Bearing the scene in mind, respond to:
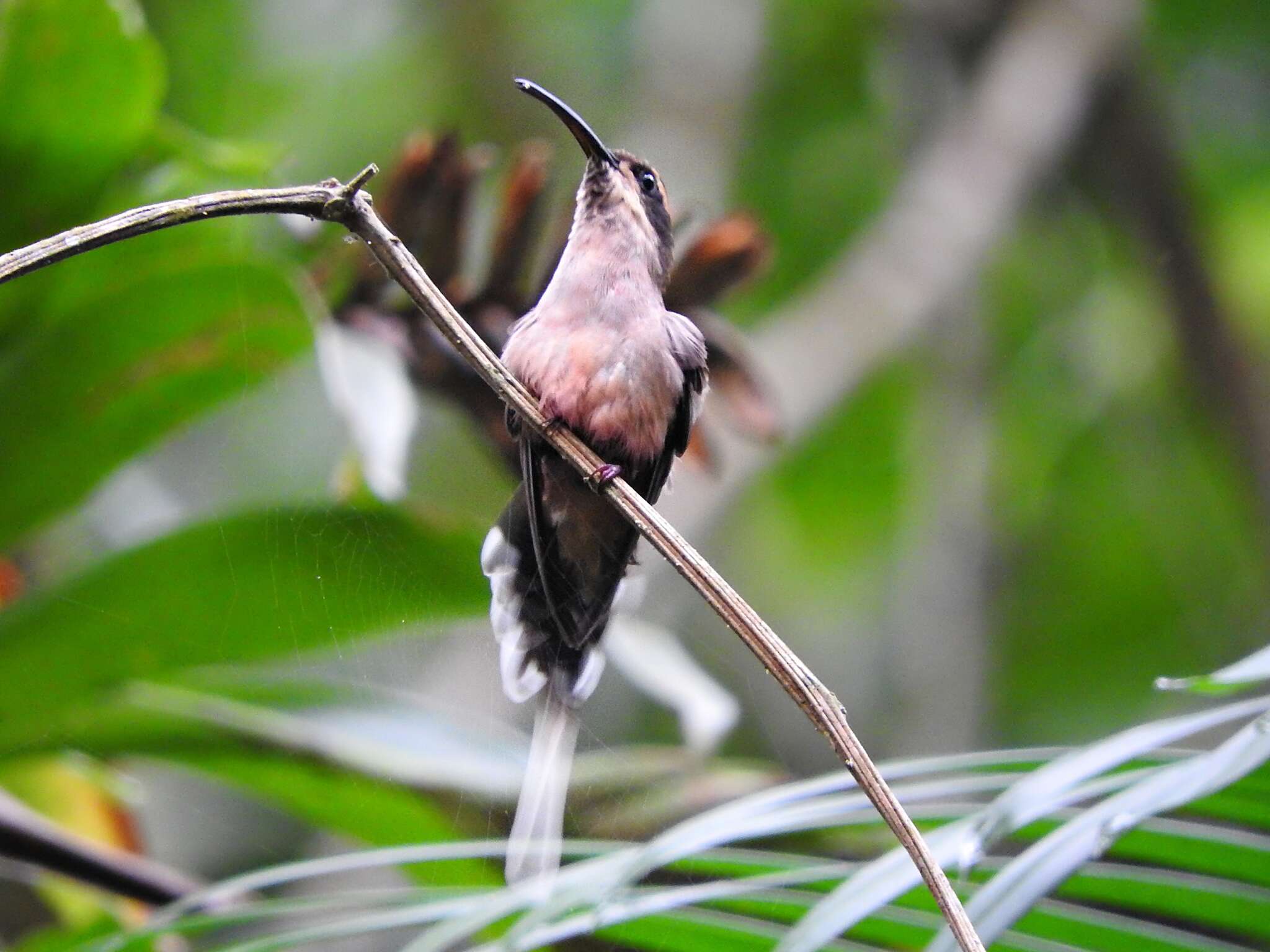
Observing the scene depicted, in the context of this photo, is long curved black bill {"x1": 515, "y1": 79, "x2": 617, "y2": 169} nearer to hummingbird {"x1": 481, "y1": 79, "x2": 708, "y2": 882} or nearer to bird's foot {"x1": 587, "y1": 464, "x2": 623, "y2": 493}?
hummingbird {"x1": 481, "y1": 79, "x2": 708, "y2": 882}

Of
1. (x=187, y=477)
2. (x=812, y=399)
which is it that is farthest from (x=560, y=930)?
(x=187, y=477)

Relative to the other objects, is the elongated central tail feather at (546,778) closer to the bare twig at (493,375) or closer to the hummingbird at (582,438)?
the hummingbird at (582,438)

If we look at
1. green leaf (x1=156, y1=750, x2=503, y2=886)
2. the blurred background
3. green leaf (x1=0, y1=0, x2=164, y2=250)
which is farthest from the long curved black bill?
green leaf (x1=156, y1=750, x2=503, y2=886)

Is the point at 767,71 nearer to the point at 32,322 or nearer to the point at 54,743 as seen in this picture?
the point at 32,322

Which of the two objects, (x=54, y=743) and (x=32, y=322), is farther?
(x=32, y=322)

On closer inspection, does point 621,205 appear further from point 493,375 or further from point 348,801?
point 348,801

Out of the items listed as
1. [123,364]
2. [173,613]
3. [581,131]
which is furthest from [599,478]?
[123,364]

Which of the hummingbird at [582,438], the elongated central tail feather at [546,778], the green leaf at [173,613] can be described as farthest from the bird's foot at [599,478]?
the green leaf at [173,613]
